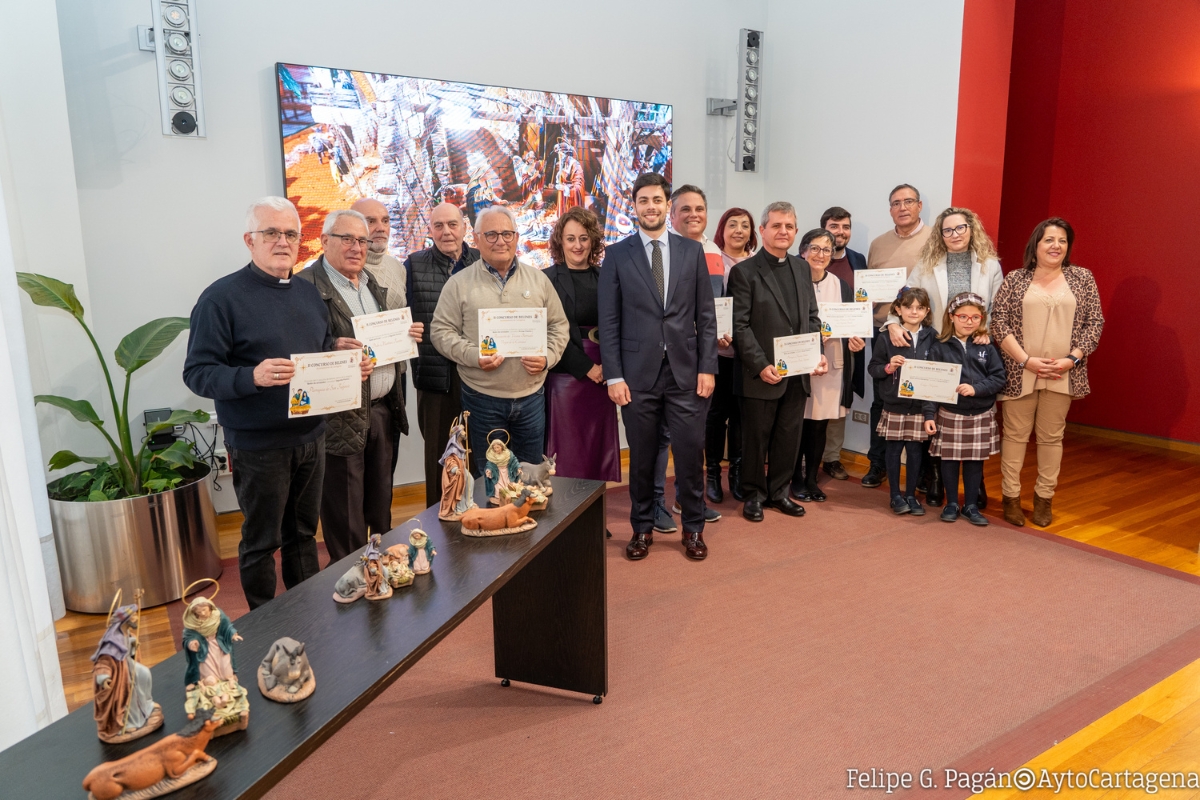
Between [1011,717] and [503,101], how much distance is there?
14.0ft

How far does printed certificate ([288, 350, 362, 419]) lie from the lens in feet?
8.06

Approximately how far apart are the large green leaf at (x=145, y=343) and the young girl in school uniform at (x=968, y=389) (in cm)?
374

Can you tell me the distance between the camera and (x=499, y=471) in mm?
2373

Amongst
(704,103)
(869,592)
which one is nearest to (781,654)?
(869,592)

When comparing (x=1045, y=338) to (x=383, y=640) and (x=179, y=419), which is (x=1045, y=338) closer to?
(x=383, y=640)

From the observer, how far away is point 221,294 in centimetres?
239

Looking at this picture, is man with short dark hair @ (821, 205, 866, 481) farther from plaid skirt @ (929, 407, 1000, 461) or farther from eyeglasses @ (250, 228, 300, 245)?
eyeglasses @ (250, 228, 300, 245)

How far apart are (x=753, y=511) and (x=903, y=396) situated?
3.34 feet

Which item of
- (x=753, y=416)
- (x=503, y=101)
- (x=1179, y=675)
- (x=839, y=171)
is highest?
(x=503, y=101)

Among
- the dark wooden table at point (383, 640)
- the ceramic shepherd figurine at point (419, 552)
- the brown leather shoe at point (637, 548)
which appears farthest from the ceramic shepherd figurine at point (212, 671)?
the brown leather shoe at point (637, 548)

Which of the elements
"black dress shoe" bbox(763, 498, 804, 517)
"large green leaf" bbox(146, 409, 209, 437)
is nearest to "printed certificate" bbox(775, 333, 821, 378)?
"black dress shoe" bbox(763, 498, 804, 517)

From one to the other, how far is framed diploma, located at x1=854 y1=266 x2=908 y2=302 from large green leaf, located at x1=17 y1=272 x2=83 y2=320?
12.9 feet

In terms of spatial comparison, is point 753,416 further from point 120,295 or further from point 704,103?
point 120,295

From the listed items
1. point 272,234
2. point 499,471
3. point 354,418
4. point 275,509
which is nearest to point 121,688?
point 499,471
